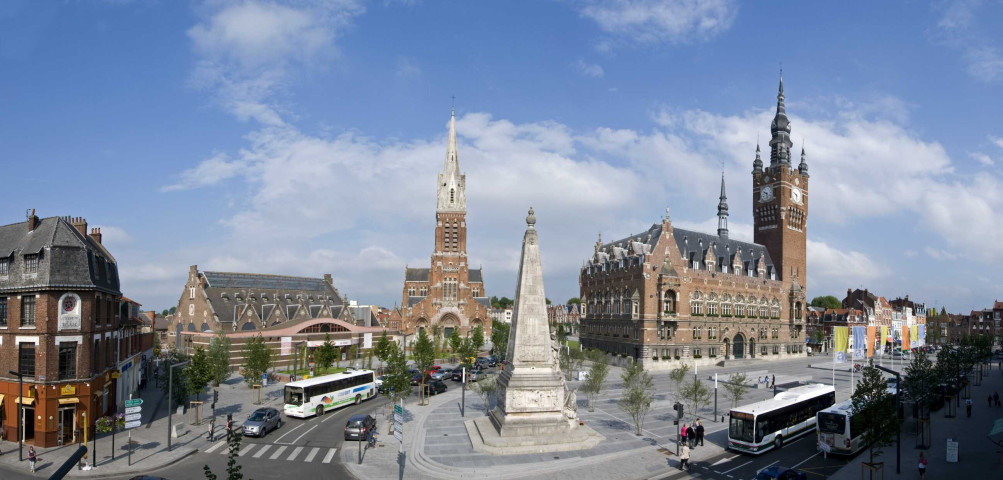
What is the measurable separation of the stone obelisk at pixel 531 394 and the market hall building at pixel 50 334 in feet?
70.3

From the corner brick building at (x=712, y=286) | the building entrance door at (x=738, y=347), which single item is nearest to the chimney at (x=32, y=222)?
the corner brick building at (x=712, y=286)

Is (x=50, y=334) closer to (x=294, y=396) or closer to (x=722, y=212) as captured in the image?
(x=294, y=396)

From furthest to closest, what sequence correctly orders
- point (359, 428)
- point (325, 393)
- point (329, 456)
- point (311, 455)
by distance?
point (325, 393), point (359, 428), point (311, 455), point (329, 456)

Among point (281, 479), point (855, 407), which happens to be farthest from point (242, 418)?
point (855, 407)

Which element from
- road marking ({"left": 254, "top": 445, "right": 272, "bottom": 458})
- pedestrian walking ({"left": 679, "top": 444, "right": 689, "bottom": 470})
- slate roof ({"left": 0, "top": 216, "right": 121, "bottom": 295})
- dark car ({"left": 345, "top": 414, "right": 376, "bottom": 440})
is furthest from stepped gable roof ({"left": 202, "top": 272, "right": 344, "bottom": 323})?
pedestrian walking ({"left": 679, "top": 444, "right": 689, "bottom": 470})

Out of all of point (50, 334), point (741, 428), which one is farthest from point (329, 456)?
point (741, 428)

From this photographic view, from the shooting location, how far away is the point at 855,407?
87.1 feet

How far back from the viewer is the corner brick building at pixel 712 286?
75.1 meters

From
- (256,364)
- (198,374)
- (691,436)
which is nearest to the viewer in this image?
(691,436)

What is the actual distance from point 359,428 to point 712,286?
59.6 meters

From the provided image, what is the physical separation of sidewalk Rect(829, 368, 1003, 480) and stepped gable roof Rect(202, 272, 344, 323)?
203 ft

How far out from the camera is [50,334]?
31.5 meters

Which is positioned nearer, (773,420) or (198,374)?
(773,420)

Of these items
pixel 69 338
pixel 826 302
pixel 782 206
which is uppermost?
pixel 782 206
